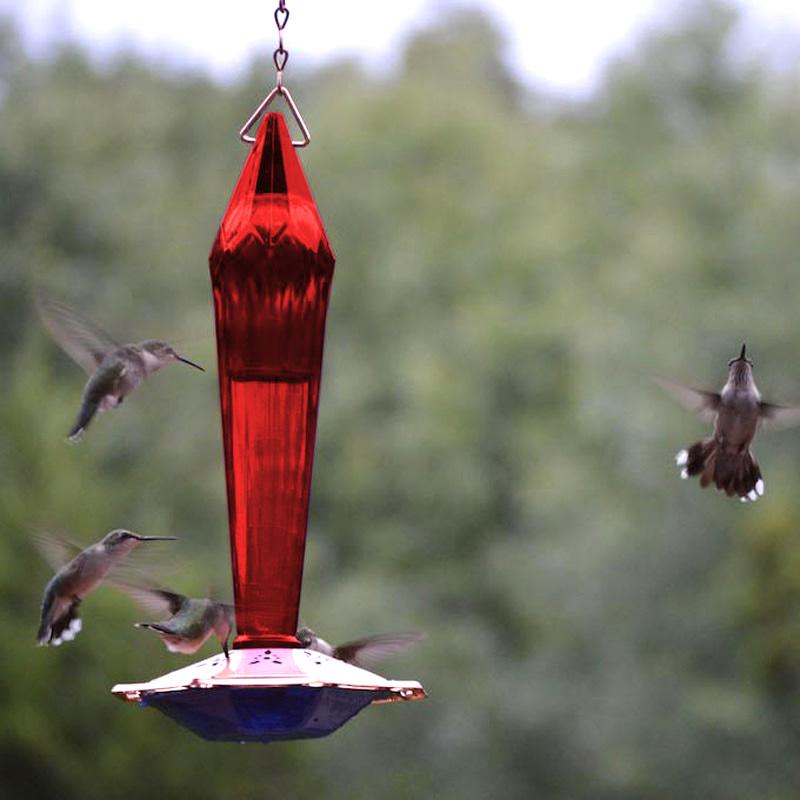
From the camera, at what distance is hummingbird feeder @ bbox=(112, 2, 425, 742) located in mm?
3145

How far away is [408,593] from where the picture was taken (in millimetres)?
18781

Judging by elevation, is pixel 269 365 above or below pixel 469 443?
below

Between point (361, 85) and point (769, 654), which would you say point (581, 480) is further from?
point (361, 85)

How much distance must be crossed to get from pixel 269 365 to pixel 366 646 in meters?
0.95

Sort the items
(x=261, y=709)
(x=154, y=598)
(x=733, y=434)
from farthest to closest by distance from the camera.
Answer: (x=733, y=434) → (x=154, y=598) → (x=261, y=709)

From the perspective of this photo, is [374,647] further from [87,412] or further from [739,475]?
[739,475]

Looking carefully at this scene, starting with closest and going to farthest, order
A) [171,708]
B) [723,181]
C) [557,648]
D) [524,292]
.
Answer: [171,708]
[557,648]
[723,181]
[524,292]

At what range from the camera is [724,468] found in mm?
4434

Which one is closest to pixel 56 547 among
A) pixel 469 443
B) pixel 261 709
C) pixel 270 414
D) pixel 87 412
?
pixel 87 412

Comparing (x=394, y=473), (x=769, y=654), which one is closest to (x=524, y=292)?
(x=394, y=473)

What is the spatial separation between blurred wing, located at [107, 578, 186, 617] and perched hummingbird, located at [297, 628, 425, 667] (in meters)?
0.31

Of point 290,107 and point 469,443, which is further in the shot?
point 469,443

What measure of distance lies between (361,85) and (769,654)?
54.6ft

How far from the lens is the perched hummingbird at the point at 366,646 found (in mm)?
3945
